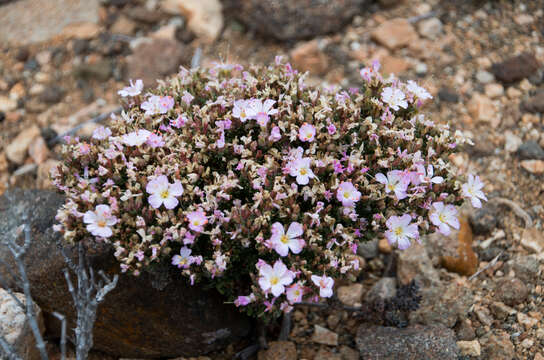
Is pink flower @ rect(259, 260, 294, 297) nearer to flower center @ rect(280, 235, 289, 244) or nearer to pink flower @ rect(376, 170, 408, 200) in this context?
flower center @ rect(280, 235, 289, 244)

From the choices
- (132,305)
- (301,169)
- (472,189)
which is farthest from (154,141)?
(472,189)

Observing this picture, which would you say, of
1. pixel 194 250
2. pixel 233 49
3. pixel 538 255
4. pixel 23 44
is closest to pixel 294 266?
pixel 194 250

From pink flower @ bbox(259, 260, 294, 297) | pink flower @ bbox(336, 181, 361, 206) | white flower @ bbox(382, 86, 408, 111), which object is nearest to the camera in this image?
pink flower @ bbox(259, 260, 294, 297)

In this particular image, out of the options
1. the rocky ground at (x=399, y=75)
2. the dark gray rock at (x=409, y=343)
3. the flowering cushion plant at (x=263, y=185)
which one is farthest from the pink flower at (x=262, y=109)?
the dark gray rock at (x=409, y=343)

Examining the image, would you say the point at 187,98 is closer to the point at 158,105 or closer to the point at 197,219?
the point at 158,105

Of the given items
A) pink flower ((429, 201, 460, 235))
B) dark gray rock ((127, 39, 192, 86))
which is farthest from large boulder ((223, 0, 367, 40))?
pink flower ((429, 201, 460, 235))

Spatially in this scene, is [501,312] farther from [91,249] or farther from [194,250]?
[91,249]
